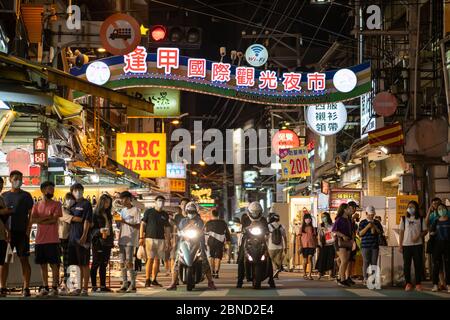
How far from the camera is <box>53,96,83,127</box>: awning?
18075 mm

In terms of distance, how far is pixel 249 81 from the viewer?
2212cm

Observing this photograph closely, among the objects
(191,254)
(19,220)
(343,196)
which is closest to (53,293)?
(19,220)

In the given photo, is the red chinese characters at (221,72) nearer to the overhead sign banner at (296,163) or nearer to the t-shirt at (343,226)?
the t-shirt at (343,226)

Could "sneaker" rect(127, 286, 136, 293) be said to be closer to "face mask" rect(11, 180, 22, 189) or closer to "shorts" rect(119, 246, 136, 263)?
"shorts" rect(119, 246, 136, 263)

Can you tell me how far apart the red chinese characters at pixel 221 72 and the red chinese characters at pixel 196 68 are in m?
0.26

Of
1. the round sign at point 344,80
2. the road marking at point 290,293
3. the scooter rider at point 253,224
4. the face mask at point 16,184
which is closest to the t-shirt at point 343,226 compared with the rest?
the scooter rider at point 253,224

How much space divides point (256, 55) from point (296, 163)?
10085 millimetres

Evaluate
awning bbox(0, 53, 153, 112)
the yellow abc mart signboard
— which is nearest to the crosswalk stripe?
awning bbox(0, 53, 153, 112)

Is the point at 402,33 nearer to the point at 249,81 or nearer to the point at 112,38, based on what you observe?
the point at 249,81

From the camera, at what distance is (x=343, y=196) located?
28.6m

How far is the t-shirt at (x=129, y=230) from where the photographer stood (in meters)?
16.8

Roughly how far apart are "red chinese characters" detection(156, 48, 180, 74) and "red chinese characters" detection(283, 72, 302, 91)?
304cm

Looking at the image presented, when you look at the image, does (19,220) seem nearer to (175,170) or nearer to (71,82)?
(71,82)
